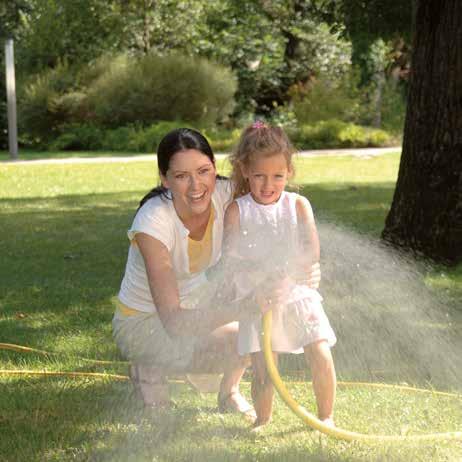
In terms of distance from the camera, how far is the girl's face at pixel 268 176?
3.57 m

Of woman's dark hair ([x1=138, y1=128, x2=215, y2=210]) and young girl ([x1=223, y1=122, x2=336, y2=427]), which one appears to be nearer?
young girl ([x1=223, y1=122, x2=336, y2=427])

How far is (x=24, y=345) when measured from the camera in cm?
497

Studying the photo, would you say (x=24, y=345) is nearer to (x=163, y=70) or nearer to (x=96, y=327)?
(x=96, y=327)

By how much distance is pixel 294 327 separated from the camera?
355 cm

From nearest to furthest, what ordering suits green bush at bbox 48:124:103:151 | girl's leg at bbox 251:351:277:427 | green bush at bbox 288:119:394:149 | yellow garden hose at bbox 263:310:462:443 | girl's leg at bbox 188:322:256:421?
yellow garden hose at bbox 263:310:462:443, girl's leg at bbox 251:351:277:427, girl's leg at bbox 188:322:256:421, green bush at bbox 288:119:394:149, green bush at bbox 48:124:103:151

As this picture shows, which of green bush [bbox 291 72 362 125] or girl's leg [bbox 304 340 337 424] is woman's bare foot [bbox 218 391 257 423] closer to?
girl's leg [bbox 304 340 337 424]

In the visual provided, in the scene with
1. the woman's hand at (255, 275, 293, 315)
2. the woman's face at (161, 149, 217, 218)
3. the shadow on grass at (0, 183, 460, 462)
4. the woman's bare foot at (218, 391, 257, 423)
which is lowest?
the shadow on grass at (0, 183, 460, 462)

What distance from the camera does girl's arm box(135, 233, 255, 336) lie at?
3510mm

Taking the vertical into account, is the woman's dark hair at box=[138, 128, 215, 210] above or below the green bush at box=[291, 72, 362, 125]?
above

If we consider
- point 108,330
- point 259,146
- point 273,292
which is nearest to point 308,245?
point 273,292

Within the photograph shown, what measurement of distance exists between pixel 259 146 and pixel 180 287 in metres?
0.71

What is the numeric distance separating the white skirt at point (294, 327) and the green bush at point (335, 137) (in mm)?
17282

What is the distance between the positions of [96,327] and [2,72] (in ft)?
69.4

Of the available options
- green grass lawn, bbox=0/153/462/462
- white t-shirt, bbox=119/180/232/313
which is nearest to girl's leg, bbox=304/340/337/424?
green grass lawn, bbox=0/153/462/462
